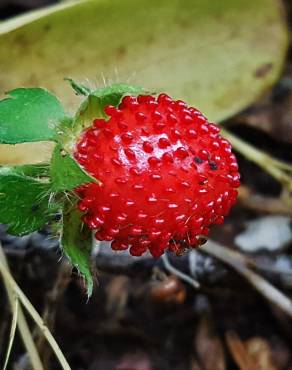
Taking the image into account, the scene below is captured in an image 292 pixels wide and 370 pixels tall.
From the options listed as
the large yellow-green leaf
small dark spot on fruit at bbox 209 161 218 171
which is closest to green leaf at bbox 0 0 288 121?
the large yellow-green leaf

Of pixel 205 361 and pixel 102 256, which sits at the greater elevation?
pixel 102 256

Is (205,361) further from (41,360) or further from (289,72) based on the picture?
(289,72)

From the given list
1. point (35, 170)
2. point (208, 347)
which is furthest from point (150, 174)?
point (208, 347)

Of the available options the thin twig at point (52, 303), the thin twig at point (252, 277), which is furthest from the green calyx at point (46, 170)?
the thin twig at point (252, 277)

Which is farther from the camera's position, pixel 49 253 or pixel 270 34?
pixel 270 34

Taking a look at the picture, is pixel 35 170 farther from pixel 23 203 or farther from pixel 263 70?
pixel 263 70

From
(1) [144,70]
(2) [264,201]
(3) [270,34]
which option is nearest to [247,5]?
(3) [270,34]
